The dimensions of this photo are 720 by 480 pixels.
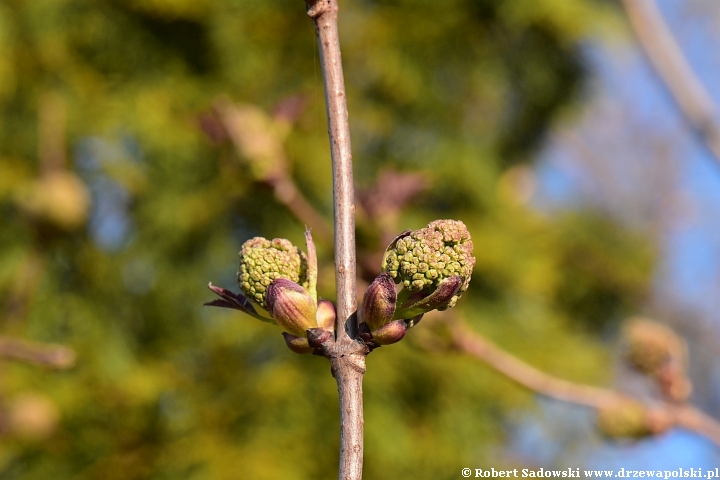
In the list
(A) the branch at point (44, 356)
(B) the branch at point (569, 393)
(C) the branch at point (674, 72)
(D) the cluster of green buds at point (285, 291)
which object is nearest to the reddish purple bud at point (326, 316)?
(D) the cluster of green buds at point (285, 291)

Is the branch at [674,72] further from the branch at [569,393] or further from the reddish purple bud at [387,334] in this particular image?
the reddish purple bud at [387,334]

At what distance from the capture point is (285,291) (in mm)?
332

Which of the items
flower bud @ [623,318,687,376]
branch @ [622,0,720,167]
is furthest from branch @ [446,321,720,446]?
branch @ [622,0,720,167]

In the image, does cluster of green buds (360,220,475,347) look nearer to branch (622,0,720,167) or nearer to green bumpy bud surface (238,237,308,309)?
green bumpy bud surface (238,237,308,309)

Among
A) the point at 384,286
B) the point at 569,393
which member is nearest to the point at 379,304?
the point at 384,286

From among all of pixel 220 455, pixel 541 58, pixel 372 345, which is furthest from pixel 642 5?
pixel 372 345

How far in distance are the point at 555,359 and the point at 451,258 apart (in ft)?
4.00

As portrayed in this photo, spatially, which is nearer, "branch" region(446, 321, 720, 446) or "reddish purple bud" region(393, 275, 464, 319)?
"reddish purple bud" region(393, 275, 464, 319)

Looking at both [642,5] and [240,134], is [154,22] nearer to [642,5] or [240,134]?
[240,134]

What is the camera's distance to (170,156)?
4.39 feet

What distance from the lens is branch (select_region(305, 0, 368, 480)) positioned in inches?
12.1

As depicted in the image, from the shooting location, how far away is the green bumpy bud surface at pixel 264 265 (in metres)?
0.35

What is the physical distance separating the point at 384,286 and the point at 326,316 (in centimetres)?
4

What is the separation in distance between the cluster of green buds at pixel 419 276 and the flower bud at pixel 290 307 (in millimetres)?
28
